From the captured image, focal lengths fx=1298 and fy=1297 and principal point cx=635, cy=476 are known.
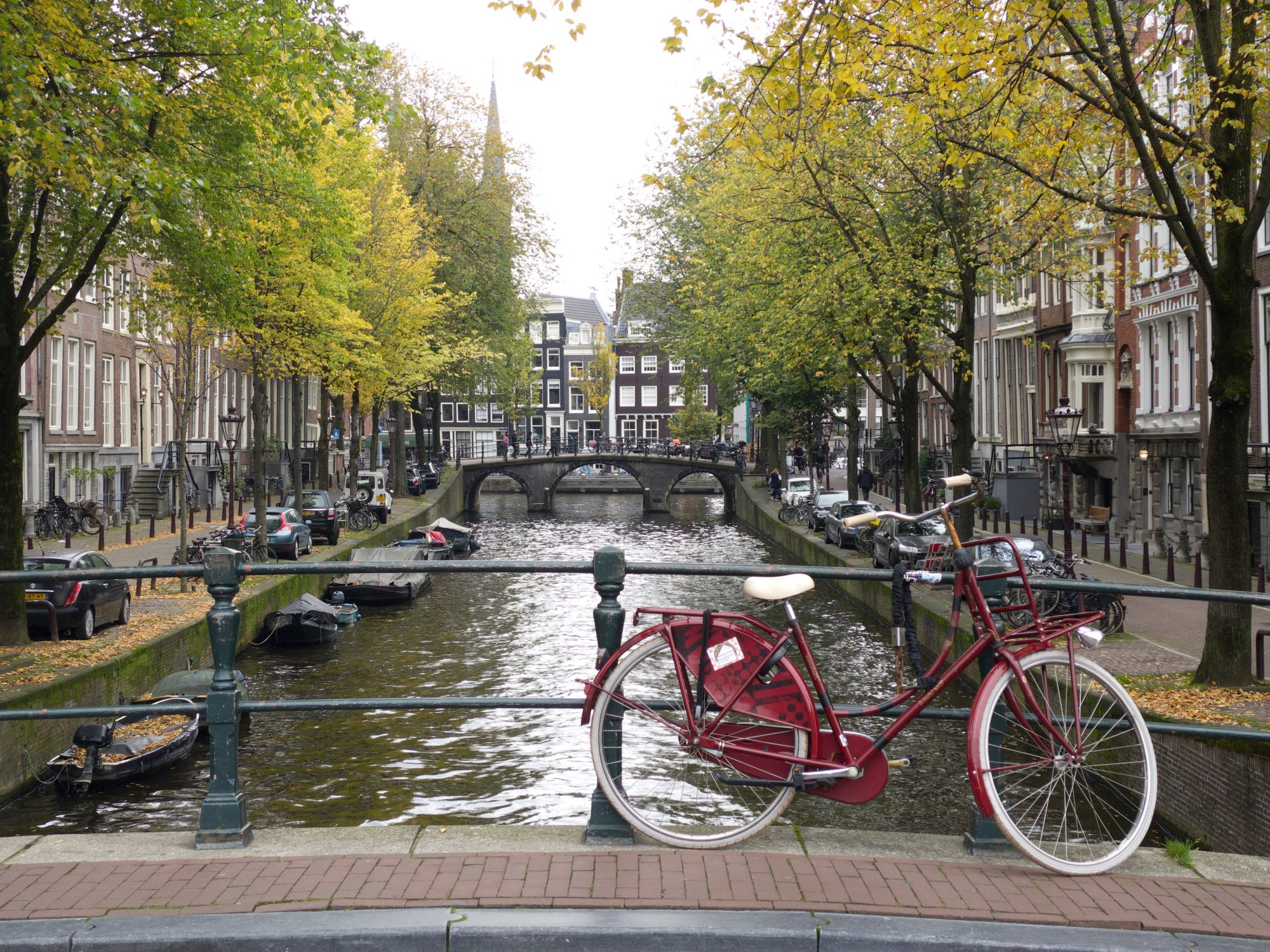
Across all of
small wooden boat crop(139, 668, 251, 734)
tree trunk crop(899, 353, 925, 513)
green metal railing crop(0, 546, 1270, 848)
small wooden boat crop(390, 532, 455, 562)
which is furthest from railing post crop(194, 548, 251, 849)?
small wooden boat crop(390, 532, 455, 562)

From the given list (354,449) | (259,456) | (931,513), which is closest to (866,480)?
(354,449)

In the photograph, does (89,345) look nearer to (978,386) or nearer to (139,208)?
(139,208)

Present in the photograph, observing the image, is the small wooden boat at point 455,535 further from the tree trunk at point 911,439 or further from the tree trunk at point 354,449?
the tree trunk at point 911,439

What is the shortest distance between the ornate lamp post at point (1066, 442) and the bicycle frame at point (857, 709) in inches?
632

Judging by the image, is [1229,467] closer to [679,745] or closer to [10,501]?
[679,745]

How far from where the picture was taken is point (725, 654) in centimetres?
455

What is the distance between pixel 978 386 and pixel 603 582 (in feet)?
147

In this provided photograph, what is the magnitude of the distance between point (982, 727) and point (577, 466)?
66636 mm

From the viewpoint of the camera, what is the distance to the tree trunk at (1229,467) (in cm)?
1098

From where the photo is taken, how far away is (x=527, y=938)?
3.88m

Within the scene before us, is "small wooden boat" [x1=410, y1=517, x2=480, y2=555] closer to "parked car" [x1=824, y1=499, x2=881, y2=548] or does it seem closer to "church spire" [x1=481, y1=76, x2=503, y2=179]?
"parked car" [x1=824, y1=499, x2=881, y2=548]

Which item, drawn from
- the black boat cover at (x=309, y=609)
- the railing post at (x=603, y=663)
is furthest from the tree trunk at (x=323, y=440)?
the railing post at (x=603, y=663)

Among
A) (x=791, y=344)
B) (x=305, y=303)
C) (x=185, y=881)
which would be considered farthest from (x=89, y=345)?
(x=185, y=881)

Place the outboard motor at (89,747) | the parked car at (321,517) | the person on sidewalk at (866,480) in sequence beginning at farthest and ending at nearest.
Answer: the person on sidewalk at (866,480)
the parked car at (321,517)
the outboard motor at (89,747)
